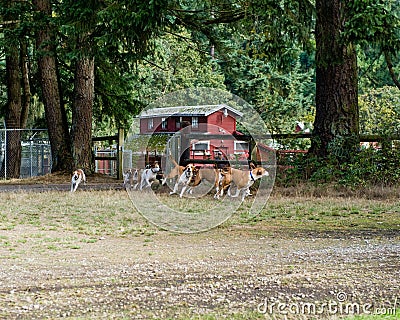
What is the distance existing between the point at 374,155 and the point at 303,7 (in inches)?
146

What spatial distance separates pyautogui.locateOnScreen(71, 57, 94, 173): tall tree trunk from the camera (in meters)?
21.5

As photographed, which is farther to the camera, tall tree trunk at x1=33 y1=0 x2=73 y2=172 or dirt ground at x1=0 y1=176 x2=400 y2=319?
tall tree trunk at x1=33 y1=0 x2=73 y2=172

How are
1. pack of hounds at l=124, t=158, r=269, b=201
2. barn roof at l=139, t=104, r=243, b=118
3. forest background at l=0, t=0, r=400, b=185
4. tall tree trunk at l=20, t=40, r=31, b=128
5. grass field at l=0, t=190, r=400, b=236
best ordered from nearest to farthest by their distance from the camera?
grass field at l=0, t=190, r=400, b=236 → forest background at l=0, t=0, r=400, b=185 → pack of hounds at l=124, t=158, r=269, b=201 → barn roof at l=139, t=104, r=243, b=118 → tall tree trunk at l=20, t=40, r=31, b=128

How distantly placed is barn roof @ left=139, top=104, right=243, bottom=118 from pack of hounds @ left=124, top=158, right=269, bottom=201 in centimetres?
139

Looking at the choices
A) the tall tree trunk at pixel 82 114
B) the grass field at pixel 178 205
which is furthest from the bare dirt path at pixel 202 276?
the tall tree trunk at pixel 82 114

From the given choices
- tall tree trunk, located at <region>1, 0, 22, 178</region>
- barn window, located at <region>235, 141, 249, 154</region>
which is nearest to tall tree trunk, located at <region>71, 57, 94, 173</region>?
tall tree trunk, located at <region>1, 0, 22, 178</region>

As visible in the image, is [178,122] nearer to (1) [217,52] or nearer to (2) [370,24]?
(1) [217,52]

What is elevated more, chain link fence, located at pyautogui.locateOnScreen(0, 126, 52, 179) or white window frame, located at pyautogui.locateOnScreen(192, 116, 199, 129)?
white window frame, located at pyautogui.locateOnScreen(192, 116, 199, 129)

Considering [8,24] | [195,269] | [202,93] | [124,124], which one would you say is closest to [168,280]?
[195,269]

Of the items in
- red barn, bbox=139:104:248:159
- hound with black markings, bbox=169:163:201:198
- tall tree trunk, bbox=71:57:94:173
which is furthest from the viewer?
tall tree trunk, bbox=71:57:94:173

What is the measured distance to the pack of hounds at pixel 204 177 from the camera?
1441 centimetres

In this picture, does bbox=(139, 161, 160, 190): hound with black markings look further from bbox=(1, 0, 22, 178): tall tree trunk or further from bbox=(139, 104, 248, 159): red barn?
bbox=(1, 0, 22, 178): tall tree trunk

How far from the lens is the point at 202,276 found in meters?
6.38

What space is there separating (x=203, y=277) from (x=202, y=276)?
5 centimetres
